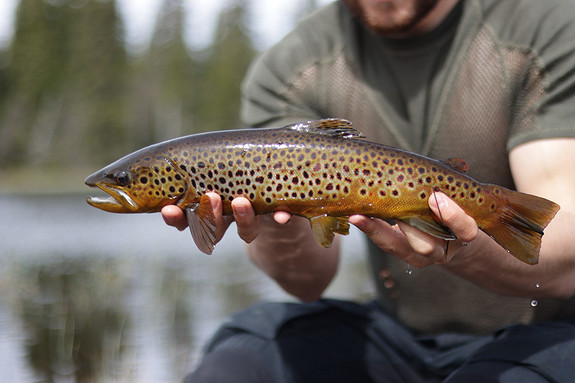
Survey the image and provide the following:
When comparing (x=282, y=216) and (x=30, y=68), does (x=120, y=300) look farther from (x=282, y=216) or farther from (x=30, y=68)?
(x=30, y=68)

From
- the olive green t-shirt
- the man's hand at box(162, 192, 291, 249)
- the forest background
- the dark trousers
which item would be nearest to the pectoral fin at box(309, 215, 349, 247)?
the man's hand at box(162, 192, 291, 249)

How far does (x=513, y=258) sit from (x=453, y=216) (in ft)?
2.33

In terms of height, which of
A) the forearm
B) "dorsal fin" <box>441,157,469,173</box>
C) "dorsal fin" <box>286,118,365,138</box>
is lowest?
the forearm

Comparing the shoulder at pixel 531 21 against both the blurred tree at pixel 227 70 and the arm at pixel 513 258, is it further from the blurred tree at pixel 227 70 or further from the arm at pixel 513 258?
the blurred tree at pixel 227 70

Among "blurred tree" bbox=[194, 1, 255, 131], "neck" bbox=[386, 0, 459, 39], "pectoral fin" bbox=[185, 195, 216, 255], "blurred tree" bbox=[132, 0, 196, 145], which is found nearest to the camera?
"pectoral fin" bbox=[185, 195, 216, 255]

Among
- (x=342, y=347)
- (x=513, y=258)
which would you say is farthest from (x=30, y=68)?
(x=513, y=258)

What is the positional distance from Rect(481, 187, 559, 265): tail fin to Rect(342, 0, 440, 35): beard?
4.57ft

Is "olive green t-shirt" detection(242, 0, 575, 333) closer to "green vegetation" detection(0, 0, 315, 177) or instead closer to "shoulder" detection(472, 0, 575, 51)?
"shoulder" detection(472, 0, 575, 51)

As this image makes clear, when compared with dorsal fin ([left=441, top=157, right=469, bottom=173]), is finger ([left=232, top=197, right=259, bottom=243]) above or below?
below

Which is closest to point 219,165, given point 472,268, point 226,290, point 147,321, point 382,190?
point 382,190

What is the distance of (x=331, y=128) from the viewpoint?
108 inches

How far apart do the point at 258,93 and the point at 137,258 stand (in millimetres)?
7738

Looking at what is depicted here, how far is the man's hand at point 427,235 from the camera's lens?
2586mm

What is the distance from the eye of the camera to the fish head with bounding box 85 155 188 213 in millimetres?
2713
